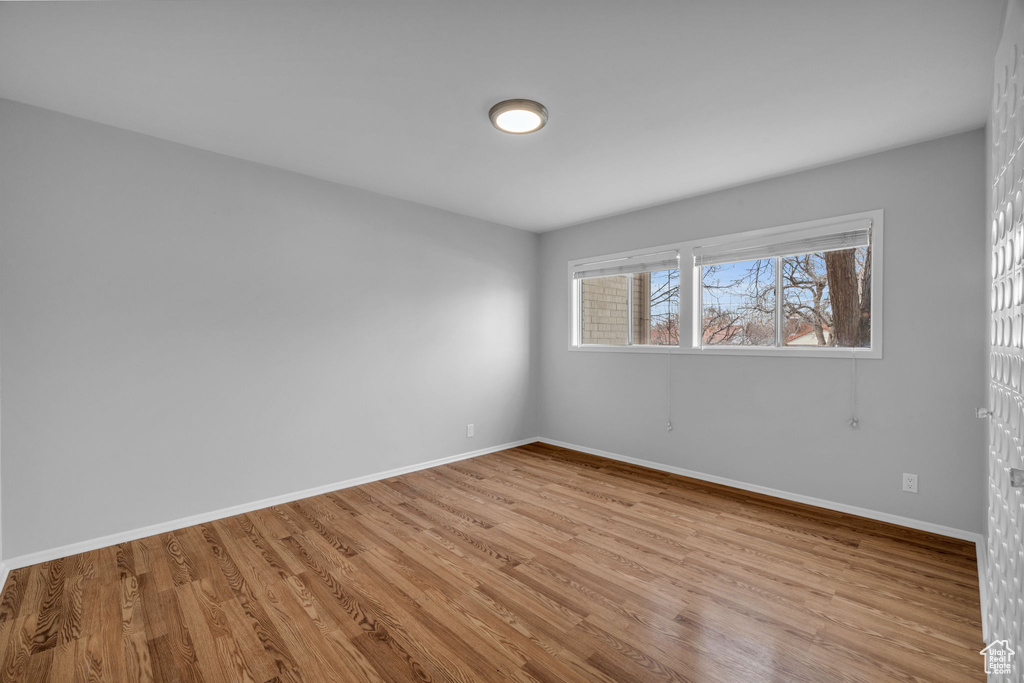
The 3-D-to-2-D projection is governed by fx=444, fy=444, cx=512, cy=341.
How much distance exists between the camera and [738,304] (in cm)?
383

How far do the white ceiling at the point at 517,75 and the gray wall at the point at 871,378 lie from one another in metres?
0.29

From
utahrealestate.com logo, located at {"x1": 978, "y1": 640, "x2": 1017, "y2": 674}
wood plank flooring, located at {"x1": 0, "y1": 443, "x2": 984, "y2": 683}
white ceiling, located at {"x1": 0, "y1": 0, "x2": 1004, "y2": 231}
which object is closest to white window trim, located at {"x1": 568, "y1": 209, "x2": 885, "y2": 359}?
white ceiling, located at {"x1": 0, "y1": 0, "x2": 1004, "y2": 231}

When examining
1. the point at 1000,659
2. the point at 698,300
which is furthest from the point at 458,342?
the point at 1000,659

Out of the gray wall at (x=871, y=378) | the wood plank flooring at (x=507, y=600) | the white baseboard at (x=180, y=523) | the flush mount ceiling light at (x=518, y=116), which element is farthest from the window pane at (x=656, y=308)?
the white baseboard at (x=180, y=523)

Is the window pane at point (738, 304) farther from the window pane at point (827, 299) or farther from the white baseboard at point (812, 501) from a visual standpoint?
the white baseboard at point (812, 501)

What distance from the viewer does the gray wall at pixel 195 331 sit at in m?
2.46

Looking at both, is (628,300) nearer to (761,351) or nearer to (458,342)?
(761,351)

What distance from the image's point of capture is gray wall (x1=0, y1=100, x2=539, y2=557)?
246 centimetres

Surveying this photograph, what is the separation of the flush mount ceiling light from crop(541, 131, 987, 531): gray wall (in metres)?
2.04

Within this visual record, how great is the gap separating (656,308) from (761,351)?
3.62ft

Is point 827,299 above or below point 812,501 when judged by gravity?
above

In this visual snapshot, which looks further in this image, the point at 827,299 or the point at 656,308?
the point at 656,308

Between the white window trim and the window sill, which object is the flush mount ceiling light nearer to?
the white window trim

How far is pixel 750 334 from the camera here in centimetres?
373
